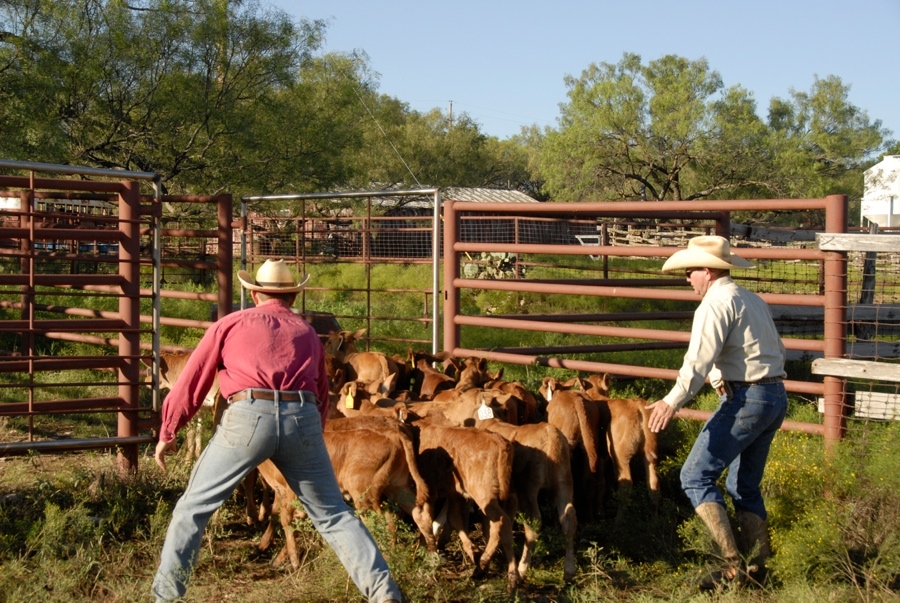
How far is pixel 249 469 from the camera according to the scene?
512cm

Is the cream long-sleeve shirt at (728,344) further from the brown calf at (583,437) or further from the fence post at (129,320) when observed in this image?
the fence post at (129,320)

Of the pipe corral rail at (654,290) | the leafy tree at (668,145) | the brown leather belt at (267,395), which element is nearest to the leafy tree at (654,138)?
the leafy tree at (668,145)

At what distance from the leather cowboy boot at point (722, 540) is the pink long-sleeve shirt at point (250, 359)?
92.9 inches

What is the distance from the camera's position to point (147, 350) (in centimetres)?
1294

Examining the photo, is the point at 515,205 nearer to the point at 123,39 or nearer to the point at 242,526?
the point at 242,526

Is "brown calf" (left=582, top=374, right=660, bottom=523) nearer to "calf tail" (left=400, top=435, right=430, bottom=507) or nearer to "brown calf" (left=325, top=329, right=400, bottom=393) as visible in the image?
"calf tail" (left=400, top=435, right=430, bottom=507)

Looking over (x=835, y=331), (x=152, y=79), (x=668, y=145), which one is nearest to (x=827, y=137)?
(x=668, y=145)

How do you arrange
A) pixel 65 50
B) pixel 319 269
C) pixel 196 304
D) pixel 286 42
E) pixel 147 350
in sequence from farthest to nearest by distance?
pixel 286 42 < pixel 319 269 < pixel 65 50 < pixel 196 304 < pixel 147 350

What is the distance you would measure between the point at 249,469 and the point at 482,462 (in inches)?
65.4

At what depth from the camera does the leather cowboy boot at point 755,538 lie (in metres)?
6.07

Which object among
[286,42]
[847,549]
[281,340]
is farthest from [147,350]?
[286,42]

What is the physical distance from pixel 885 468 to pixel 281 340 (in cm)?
378

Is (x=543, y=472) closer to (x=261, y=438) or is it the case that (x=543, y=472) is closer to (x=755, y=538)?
(x=755, y=538)

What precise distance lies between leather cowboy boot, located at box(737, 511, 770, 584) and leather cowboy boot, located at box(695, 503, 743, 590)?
240mm
